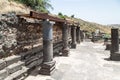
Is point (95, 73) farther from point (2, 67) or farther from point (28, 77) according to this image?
point (2, 67)

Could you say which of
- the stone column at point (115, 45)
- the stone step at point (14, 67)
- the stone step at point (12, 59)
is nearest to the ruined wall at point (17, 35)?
the stone step at point (12, 59)

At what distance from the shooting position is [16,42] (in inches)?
284

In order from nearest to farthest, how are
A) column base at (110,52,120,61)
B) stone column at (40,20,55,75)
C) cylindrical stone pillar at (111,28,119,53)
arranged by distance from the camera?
stone column at (40,20,55,75) → column base at (110,52,120,61) → cylindrical stone pillar at (111,28,119,53)

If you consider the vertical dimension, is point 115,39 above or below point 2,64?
above

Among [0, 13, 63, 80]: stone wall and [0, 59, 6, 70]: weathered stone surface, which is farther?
[0, 13, 63, 80]: stone wall

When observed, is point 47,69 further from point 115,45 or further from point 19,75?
point 115,45

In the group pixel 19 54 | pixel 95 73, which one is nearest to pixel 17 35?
pixel 19 54

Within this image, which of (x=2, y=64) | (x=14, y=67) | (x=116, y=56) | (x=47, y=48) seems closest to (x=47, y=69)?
(x=47, y=48)

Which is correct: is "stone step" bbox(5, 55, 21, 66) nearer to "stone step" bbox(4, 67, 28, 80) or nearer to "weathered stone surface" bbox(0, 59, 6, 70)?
"weathered stone surface" bbox(0, 59, 6, 70)

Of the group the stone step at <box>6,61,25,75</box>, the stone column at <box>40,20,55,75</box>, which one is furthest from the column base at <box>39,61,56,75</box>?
the stone step at <box>6,61,25,75</box>

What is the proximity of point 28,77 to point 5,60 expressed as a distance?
1.65 metres

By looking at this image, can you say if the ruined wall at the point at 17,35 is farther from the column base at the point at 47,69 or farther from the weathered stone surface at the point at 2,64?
the column base at the point at 47,69

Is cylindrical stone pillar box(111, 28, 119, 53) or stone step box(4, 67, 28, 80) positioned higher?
cylindrical stone pillar box(111, 28, 119, 53)

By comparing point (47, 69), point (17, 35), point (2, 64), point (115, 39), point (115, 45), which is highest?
point (17, 35)
